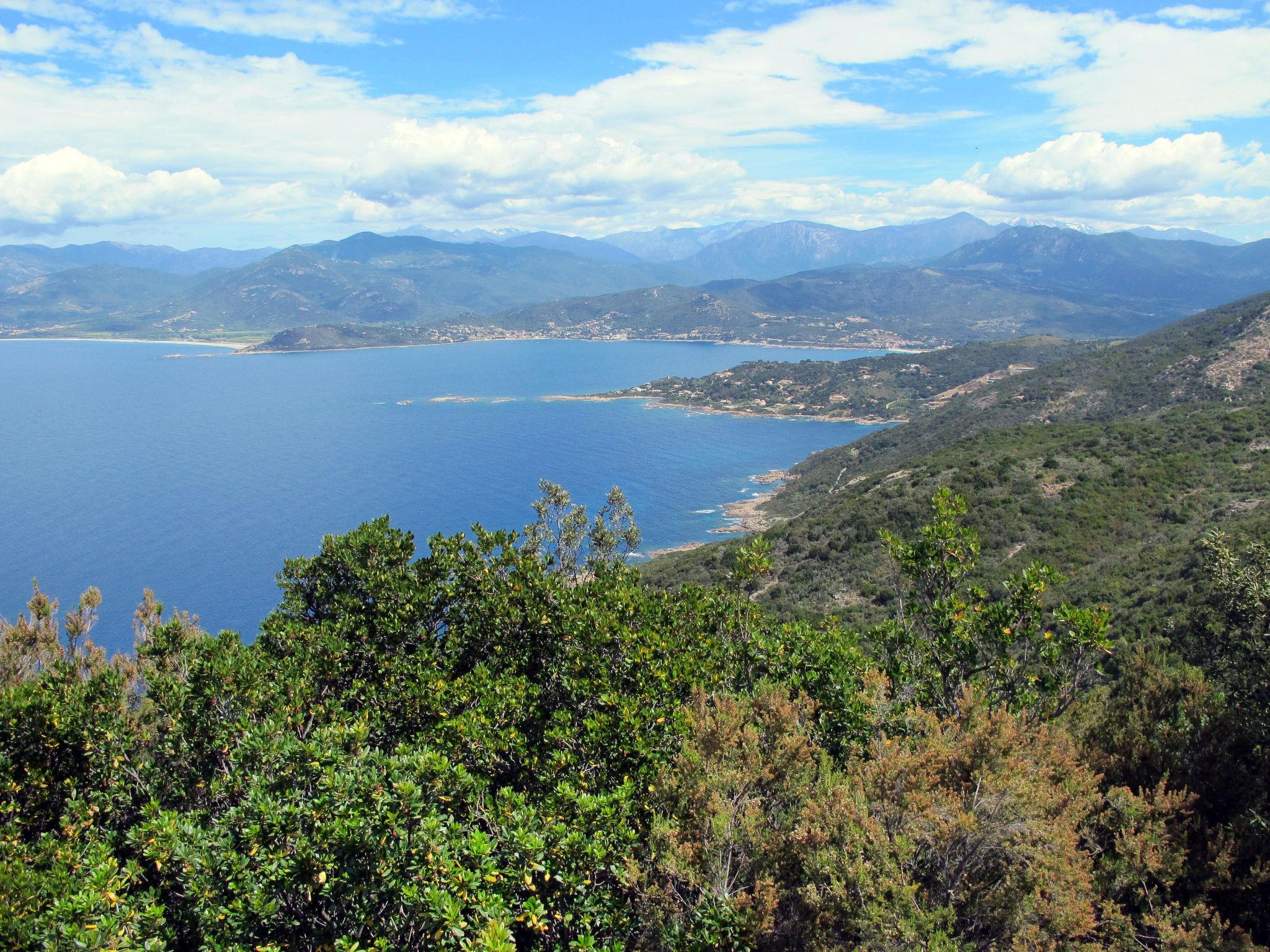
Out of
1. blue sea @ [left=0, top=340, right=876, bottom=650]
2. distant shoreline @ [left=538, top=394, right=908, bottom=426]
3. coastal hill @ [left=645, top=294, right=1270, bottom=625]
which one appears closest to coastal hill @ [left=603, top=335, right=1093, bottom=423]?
distant shoreline @ [left=538, top=394, right=908, bottom=426]

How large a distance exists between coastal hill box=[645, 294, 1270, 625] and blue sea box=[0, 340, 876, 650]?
28.8m

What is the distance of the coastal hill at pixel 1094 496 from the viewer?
145 ft

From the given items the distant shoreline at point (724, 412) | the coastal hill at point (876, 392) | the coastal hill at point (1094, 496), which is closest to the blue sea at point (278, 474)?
the distant shoreline at point (724, 412)

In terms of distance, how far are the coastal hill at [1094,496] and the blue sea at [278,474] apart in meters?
28.8

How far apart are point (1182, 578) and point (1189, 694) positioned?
24.6m

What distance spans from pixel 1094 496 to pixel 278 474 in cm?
10886

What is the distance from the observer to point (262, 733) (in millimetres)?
12500

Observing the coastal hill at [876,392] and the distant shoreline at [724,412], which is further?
the coastal hill at [876,392]

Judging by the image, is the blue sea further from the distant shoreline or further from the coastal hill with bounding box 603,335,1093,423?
the coastal hill with bounding box 603,335,1093,423

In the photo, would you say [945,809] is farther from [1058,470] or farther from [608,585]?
[1058,470]

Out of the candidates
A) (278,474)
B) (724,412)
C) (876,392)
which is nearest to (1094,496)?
(278,474)

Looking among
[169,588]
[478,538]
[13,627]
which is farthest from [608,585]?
[169,588]

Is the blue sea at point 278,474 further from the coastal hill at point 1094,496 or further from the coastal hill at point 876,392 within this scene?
the coastal hill at point 1094,496

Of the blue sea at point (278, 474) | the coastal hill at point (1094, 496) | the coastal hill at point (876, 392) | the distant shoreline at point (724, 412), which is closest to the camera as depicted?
the coastal hill at point (1094, 496)
